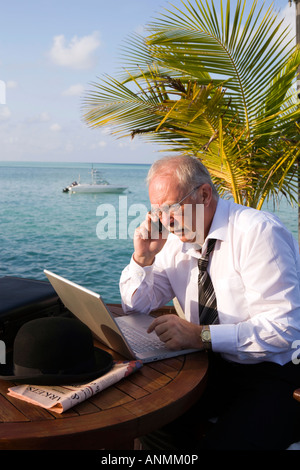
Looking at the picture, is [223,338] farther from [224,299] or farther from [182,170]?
[182,170]

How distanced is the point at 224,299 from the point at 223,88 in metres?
2.15

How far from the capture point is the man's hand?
1421 millimetres

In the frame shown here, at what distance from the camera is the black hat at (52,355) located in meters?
1.14

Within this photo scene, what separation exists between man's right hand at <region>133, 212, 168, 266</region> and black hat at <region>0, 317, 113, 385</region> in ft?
2.06

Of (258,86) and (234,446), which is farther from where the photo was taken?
(258,86)

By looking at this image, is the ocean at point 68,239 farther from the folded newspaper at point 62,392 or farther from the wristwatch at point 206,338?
the folded newspaper at point 62,392

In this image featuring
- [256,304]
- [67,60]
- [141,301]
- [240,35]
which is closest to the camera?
[256,304]

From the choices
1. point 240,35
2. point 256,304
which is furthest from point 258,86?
point 256,304

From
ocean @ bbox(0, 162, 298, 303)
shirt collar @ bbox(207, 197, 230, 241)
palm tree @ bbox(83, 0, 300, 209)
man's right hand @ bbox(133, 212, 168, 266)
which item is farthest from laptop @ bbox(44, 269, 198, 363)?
palm tree @ bbox(83, 0, 300, 209)

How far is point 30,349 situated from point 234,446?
0.65 meters

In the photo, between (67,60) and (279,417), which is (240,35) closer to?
(279,417)

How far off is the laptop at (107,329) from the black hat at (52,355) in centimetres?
10

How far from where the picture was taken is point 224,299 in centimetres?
161

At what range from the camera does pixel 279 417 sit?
4.31 feet
